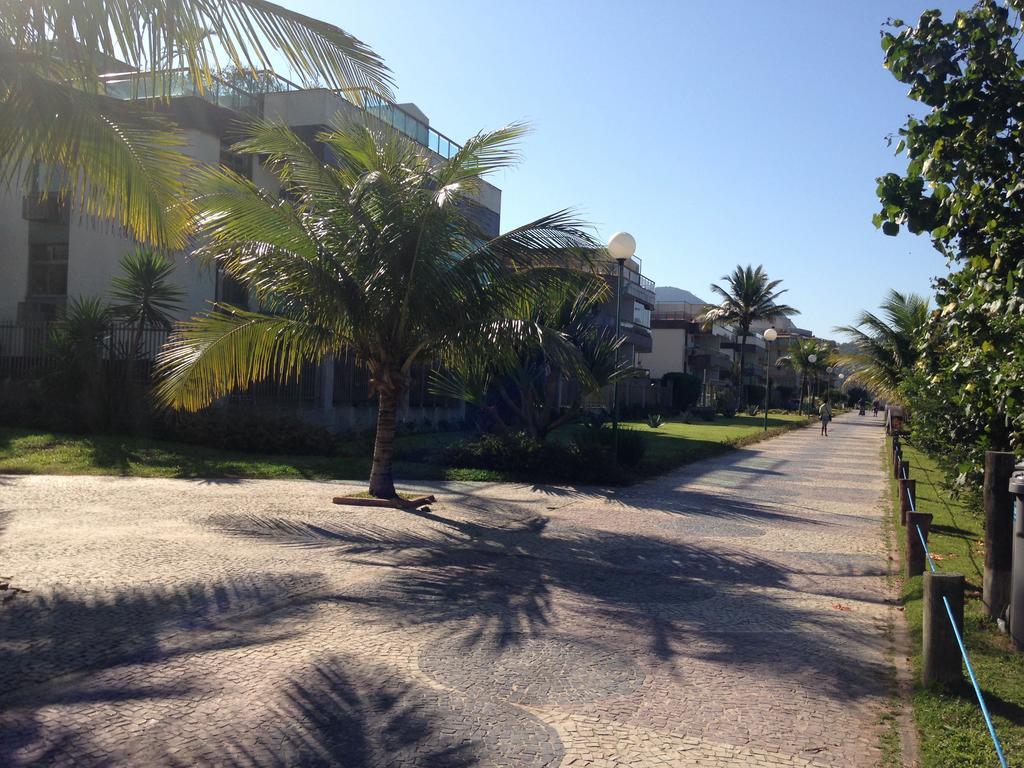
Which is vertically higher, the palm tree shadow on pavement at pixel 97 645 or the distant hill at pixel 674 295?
the distant hill at pixel 674 295

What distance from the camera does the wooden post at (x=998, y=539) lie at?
6582mm

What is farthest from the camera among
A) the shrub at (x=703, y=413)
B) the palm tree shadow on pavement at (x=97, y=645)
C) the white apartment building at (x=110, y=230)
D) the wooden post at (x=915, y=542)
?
the shrub at (x=703, y=413)

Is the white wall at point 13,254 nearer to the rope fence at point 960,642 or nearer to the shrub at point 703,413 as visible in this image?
the rope fence at point 960,642

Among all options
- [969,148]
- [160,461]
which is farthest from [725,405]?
[969,148]

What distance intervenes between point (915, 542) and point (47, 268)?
2369 cm

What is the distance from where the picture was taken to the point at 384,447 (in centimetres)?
1181

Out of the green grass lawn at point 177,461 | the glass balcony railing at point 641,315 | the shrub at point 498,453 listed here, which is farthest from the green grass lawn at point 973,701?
the glass balcony railing at point 641,315

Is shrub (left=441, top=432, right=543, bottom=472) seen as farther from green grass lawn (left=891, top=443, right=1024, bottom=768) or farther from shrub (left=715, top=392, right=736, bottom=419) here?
Answer: shrub (left=715, top=392, right=736, bottom=419)

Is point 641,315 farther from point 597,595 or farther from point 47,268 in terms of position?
point 597,595

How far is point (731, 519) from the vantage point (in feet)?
39.3

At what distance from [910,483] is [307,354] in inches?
302

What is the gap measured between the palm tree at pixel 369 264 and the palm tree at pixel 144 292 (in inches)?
290

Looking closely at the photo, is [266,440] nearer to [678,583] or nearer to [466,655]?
[678,583]

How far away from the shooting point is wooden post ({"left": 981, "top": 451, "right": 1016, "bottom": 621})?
6582 millimetres
